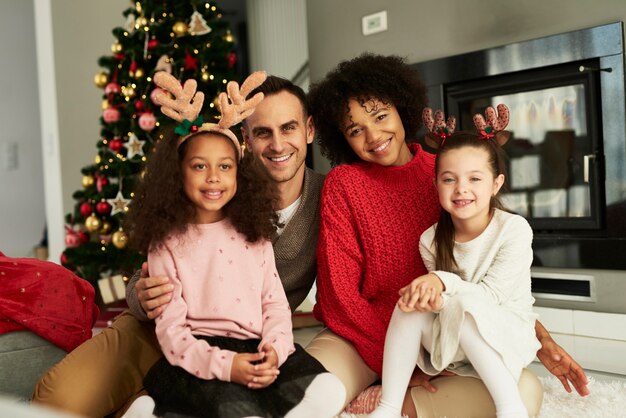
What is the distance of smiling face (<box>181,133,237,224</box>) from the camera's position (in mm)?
1422

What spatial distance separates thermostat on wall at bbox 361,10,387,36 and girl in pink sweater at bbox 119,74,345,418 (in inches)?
80.4

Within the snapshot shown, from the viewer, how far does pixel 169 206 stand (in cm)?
143

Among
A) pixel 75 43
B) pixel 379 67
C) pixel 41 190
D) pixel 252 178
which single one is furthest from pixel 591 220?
pixel 41 190

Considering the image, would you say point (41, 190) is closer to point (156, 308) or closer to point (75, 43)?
point (75, 43)

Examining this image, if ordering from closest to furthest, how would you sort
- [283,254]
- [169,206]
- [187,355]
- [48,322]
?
[187,355], [169,206], [48,322], [283,254]

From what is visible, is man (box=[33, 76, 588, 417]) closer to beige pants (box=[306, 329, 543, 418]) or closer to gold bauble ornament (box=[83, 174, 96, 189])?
beige pants (box=[306, 329, 543, 418])

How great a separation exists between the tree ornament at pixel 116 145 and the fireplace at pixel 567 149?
194 centimetres

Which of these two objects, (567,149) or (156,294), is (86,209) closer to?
(156,294)

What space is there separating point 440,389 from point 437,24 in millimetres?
2239

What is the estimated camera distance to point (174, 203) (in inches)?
56.5

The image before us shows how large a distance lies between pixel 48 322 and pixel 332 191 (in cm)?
88

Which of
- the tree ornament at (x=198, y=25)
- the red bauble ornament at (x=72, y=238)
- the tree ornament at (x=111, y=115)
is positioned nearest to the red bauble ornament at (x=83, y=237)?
the red bauble ornament at (x=72, y=238)

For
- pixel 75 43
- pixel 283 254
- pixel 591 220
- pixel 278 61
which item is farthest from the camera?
pixel 278 61

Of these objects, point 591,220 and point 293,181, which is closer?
point 293,181
